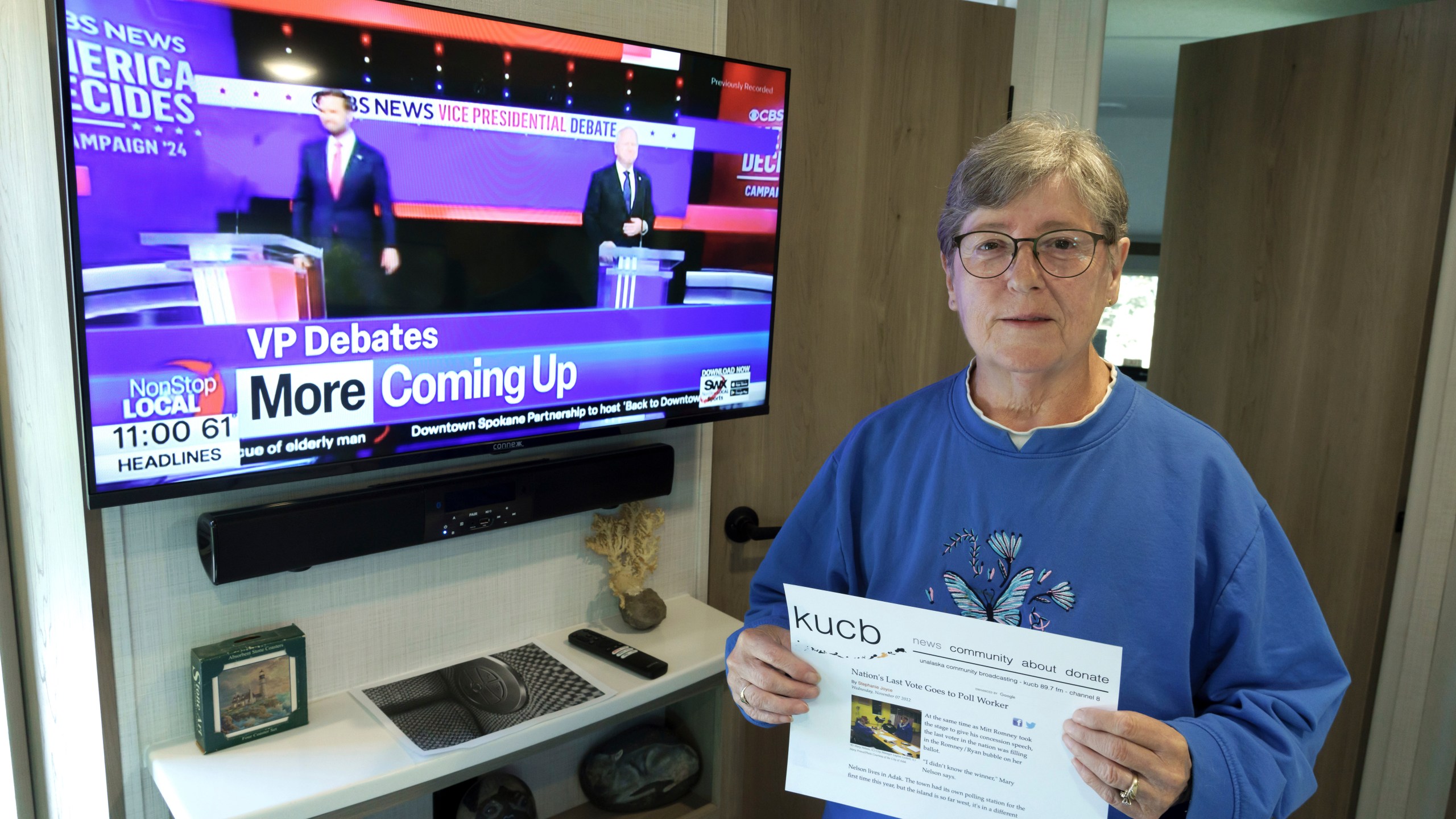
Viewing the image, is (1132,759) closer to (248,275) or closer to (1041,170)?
(1041,170)

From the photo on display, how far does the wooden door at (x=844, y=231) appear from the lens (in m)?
2.11

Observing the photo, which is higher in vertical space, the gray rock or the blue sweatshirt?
the blue sweatshirt

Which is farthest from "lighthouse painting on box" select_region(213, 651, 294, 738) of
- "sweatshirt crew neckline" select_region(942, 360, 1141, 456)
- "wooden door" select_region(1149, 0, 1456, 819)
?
"wooden door" select_region(1149, 0, 1456, 819)

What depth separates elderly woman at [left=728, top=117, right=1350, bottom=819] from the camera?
1040 mm

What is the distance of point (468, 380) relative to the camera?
1.59 meters

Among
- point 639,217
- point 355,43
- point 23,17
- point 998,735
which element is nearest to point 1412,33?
point 639,217

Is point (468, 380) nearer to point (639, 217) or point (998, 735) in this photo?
point (639, 217)

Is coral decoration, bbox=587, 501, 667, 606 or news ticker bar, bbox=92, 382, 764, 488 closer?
news ticker bar, bbox=92, 382, 764, 488

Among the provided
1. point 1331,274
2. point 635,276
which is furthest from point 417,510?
point 1331,274

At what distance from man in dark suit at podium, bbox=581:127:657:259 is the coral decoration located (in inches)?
22.3

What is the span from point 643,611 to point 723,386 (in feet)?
1.61

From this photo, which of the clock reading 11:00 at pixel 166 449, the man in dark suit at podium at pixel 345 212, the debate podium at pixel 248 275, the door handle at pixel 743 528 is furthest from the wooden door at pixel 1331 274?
the clock reading 11:00 at pixel 166 449

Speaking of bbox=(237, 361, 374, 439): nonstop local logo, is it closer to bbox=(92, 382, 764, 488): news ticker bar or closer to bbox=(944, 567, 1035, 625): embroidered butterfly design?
bbox=(92, 382, 764, 488): news ticker bar

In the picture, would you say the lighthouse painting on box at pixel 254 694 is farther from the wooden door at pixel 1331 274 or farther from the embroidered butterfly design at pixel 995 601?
the wooden door at pixel 1331 274
